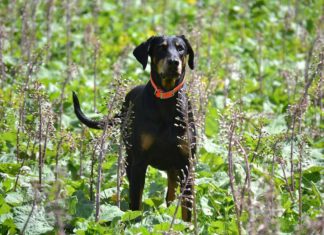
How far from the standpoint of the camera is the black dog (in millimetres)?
5957

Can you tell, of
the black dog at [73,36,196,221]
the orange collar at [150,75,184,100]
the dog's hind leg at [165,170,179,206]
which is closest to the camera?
the black dog at [73,36,196,221]

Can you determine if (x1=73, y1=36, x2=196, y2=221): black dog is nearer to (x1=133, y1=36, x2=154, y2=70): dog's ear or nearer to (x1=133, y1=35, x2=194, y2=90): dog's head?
(x1=133, y1=35, x2=194, y2=90): dog's head

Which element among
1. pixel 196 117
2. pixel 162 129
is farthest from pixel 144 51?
pixel 196 117

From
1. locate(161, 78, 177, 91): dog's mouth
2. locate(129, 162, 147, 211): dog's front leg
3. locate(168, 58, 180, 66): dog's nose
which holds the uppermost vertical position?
locate(168, 58, 180, 66): dog's nose

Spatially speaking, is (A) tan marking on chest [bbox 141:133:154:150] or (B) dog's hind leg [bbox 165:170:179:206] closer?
(A) tan marking on chest [bbox 141:133:154:150]

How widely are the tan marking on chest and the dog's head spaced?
442mm

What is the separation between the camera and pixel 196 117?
5262mm

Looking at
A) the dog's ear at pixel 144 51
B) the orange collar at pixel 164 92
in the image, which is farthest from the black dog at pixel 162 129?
the dog's ear at pixel 144 51

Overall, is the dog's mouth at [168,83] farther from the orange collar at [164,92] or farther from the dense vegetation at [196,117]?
the dense vegetation at [196,117]

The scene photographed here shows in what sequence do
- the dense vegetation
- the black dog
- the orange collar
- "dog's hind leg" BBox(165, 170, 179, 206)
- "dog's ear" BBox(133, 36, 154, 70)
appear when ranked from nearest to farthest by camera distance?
1. the dense vegetation
2. the black dog
3. the orange collar
4. "dog's hind leg" BBox(165, 170, 179, 206)
5. "dog's ear" BBox(133, 36, 154, 70)

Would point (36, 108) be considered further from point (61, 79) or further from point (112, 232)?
point (61, 79)

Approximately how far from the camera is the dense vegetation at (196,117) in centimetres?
528

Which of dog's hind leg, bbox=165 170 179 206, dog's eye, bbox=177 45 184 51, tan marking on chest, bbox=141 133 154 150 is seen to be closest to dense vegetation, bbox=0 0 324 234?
dog's hind leg, bbox=165 170 179 206

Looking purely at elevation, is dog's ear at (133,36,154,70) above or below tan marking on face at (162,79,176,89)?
above
